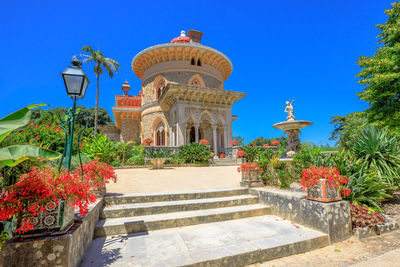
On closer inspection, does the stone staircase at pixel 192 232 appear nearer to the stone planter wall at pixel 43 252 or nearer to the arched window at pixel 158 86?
the stone planter wall at pixel 43 252

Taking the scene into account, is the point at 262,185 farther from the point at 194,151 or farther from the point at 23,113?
the point at 194,151

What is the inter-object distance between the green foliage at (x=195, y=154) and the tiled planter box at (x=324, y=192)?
10.6m

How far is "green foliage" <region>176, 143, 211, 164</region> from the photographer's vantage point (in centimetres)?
1397

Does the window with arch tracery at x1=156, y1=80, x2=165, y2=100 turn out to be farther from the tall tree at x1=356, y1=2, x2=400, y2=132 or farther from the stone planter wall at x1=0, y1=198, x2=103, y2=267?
the stone planter wall at x1=0, y1=198, x2=103, y2=267

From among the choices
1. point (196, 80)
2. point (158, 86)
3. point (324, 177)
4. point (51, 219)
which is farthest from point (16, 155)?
point (158, 86)

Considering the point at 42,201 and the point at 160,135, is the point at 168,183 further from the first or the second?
the point at 160,135

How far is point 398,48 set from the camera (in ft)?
33.3

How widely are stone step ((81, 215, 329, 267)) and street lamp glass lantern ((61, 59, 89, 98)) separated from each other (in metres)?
2.42

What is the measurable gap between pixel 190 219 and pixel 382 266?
277 centimetres

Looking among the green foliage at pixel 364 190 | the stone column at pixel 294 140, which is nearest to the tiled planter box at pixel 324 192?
the green foliage at pixel 364 190

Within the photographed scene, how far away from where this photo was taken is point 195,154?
46.0 feet

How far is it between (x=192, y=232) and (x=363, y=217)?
3271mm

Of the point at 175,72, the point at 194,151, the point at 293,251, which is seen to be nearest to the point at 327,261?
the point at 293,251

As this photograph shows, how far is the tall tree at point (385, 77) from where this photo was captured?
10398 mm
